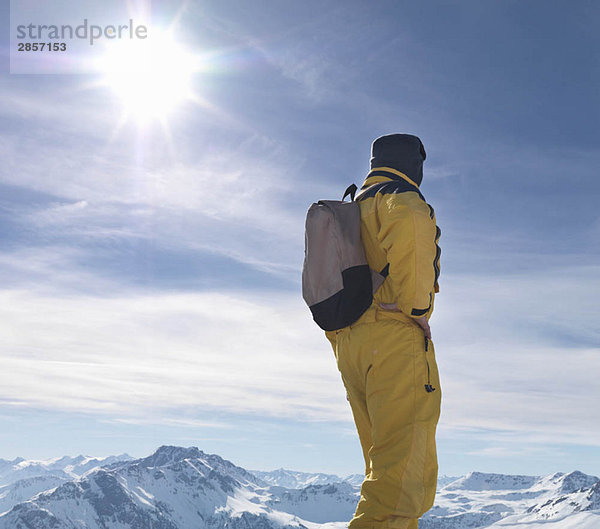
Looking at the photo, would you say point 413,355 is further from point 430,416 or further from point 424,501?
point 424,501

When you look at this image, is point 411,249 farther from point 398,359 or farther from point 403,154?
point 403,154

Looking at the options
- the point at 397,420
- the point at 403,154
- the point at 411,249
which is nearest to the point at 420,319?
the point at 411,249

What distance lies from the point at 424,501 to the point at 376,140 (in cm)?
407

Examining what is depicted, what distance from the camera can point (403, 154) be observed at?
6918mm

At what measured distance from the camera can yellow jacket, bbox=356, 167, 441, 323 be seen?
5.94 metres

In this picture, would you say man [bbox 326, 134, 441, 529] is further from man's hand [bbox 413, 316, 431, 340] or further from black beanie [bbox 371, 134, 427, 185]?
black beanie [bbox 371, 134, 427, 185]

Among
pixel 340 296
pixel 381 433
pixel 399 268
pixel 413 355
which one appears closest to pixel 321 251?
pixel 340 296

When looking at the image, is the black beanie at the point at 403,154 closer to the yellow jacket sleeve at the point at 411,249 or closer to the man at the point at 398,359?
the man at the point at 398,359

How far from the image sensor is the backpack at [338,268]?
649 cm

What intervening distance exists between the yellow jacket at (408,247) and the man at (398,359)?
0.01m

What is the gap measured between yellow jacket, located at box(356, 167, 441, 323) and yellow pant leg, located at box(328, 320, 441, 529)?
1.12ft

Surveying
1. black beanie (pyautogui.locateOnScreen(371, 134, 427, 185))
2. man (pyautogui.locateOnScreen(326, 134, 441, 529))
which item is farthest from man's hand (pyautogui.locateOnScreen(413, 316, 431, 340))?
black beanie (pyautogui.locateOnScreen(371, 134, 427, 185))

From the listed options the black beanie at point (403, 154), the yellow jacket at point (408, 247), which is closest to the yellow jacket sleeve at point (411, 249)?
the yellow jacket at point (408, 247)

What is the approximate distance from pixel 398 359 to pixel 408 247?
1.16 metres
